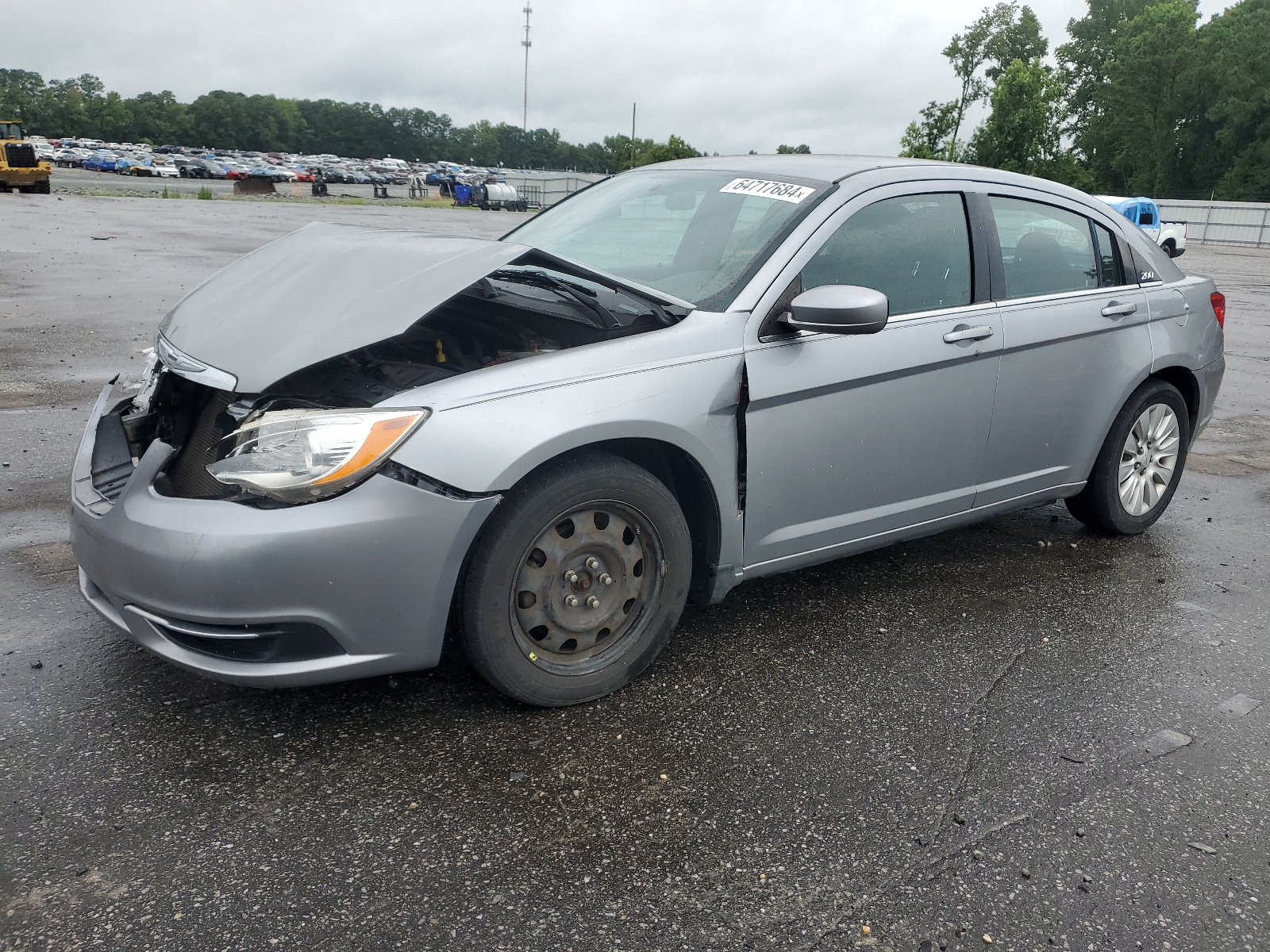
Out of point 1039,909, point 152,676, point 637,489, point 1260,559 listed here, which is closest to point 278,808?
point 152,676

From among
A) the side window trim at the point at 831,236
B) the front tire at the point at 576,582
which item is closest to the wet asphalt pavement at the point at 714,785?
the front tire at the point at 576,582

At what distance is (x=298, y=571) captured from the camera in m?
2.60

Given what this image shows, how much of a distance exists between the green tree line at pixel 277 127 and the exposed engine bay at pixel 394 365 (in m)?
132

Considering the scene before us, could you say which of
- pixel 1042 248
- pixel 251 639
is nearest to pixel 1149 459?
pixel 1042 248

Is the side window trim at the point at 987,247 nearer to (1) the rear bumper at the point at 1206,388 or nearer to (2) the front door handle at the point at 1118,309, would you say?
(2) the front door handle at the point at 1118,309

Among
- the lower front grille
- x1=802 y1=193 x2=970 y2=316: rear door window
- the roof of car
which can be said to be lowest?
the lower front grille

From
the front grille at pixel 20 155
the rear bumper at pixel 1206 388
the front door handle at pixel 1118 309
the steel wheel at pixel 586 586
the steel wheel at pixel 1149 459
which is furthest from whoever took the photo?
the front grille at pixel 20 155

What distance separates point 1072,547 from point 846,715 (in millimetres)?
2175

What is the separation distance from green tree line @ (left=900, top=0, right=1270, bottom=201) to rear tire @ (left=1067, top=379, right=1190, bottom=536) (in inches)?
2296

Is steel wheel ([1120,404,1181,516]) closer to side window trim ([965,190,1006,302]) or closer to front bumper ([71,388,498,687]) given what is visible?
side window trim ([965,190,1006,302])

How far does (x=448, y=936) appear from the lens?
86.2 inches

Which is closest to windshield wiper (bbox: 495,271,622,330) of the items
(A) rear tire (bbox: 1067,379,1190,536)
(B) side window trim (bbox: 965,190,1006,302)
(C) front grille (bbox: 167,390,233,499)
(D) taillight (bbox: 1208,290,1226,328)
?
(C) front grille (bbox: 167,390,233,499)

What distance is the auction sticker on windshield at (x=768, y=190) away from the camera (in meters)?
3.72

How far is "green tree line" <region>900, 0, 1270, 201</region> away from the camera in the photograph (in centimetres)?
6122
